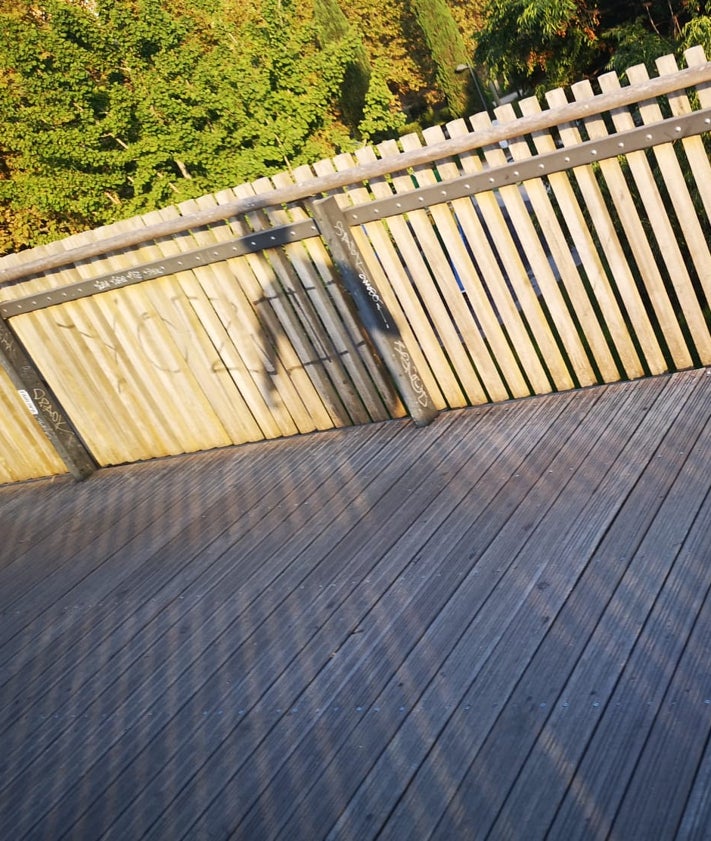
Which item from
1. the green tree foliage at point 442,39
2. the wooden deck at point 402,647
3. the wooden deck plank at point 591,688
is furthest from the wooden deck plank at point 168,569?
the green tree foliage at point 442,39

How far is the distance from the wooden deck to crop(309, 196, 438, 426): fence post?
7.7 inches

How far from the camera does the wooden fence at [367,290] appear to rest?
15.0 ft

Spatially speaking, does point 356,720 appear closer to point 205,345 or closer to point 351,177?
point 351,177

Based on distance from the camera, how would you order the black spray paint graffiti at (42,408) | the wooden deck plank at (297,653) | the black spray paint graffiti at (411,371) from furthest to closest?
the black spray paint graffiti at (42,408) < the black spray paint graffiti at (411,371) < the wooden deck plank at (297,653)

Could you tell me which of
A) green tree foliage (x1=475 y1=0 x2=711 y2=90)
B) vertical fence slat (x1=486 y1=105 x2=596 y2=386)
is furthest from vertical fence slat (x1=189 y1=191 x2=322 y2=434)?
green tree foliage (x1=475 y1=0 x2=711 y2=90)

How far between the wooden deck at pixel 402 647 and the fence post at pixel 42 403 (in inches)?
51.0

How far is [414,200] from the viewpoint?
4.97m

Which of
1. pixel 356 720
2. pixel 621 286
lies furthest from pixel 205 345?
pixel 356 720

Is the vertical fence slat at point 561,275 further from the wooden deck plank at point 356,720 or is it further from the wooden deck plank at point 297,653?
the wooden deck plank at point 356,720

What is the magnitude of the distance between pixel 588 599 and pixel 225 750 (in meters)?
1.29

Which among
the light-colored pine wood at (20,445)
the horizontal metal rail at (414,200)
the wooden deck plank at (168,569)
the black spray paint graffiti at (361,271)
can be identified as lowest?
the wooden deck plank at (168,569)

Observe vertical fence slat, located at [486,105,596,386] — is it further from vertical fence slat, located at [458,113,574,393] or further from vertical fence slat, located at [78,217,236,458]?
vertical fence slat, located at [78,217,236,458]

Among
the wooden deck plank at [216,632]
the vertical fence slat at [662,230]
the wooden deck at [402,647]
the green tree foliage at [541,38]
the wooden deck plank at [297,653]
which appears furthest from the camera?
the green tree foliage at [541,38]

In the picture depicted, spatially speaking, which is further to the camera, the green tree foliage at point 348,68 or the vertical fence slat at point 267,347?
the green tree foliage at point 348,68
